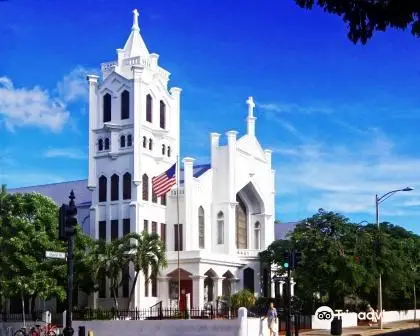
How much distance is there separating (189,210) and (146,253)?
25.2ft

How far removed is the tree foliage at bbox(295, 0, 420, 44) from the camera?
42.4 feet

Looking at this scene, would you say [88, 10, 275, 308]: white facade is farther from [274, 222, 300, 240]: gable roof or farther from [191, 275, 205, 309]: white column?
[274, 222, 300, 240]: gable roof

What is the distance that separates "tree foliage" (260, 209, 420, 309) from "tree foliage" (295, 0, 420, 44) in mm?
39219

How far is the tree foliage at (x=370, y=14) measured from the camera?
42.4ft

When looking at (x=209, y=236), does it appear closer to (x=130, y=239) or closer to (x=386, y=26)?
(x=130, y=239)

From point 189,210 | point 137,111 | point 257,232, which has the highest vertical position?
point 137,111

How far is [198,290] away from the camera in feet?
182

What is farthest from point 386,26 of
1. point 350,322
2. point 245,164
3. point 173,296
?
point 245,164

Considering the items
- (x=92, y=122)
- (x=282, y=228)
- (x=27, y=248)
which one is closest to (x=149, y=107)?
(x=92, y=122)

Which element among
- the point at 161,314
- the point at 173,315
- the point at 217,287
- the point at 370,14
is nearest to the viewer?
the point at 370,14

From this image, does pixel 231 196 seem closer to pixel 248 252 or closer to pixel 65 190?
pixel 248 252

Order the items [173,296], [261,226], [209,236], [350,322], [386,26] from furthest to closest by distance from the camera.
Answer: [261,226]
[209,236]
[173,296]
[350,322]
[386,26]

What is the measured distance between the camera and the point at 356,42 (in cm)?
1343

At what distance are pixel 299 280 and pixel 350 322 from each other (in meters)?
4.31
